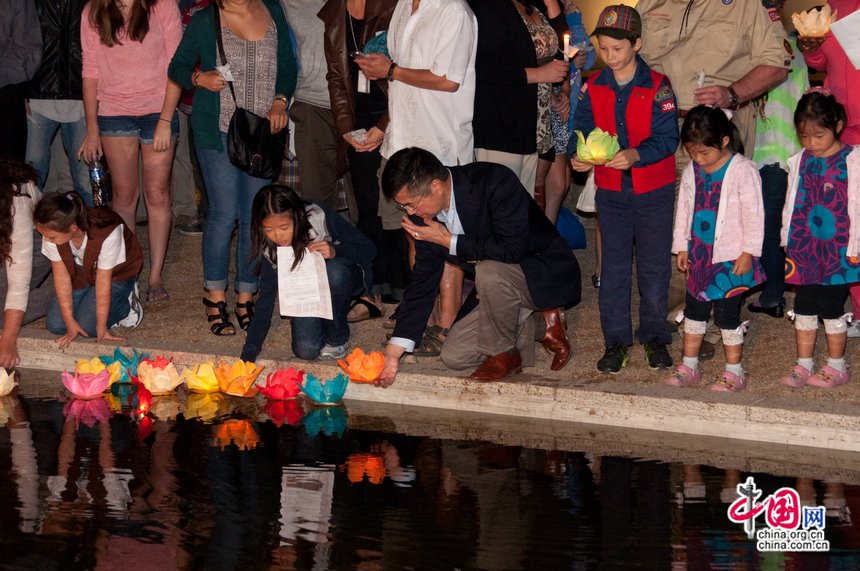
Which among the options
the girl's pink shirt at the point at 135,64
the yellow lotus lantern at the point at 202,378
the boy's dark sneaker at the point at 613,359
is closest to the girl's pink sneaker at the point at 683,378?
the boy's dark sneaker at the point at 613,359

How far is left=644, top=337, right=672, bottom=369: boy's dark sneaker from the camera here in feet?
22.3

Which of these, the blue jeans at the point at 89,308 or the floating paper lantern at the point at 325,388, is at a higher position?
the blue jeans at the point at 89,308

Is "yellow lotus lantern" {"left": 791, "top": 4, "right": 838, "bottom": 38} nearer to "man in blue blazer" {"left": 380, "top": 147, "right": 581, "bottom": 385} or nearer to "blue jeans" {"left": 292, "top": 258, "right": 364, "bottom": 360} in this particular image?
"man in blue blazer" {"left": 380, "top": 147, "right": 581, "bottom": 385}

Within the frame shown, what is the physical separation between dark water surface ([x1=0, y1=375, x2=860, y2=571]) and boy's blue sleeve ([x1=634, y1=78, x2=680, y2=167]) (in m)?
1.58

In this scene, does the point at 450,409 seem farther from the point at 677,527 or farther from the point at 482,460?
the point at 677,527

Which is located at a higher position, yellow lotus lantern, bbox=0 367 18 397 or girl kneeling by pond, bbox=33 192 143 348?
girl kneeling by pond, bbox=33 192 143 348

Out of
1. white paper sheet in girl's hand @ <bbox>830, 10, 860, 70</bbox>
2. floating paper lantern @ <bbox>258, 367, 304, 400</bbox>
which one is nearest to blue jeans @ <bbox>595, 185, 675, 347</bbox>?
white paper sheet in girl's hand @ <bbox>830, 10, 860, 70</bbox>

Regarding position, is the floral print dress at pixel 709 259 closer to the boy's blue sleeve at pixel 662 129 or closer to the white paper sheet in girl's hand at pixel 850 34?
the boy's blue sleeve at pixel 662 129

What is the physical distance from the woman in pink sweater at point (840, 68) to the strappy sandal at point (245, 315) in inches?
137

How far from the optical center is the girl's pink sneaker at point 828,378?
21.0 ft

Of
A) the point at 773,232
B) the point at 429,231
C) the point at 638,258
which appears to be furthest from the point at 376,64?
the point at 773,232

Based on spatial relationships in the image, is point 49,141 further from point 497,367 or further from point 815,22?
point 815,22

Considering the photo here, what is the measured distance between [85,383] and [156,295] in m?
1.60

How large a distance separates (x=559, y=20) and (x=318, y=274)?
6.93 feet
